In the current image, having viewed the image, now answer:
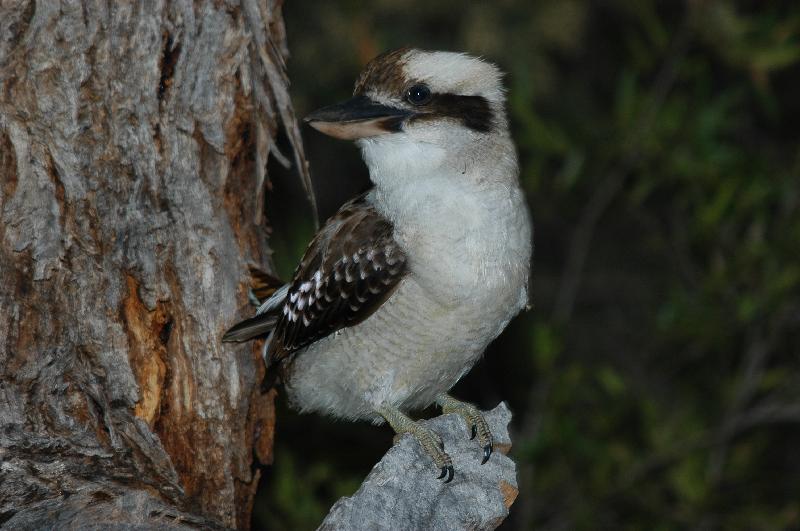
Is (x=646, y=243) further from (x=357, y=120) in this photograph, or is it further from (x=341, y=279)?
(x=357, y=120)

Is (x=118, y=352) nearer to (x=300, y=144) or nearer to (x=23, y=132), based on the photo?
(x=23, y=132)

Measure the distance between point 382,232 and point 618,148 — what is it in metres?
2.09

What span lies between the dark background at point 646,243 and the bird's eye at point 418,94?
1.62m

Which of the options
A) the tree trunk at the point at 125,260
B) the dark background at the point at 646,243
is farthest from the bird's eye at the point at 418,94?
the dark background at the point at 646,243

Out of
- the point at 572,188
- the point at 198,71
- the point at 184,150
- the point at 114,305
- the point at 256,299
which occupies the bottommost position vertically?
the point at 572,188

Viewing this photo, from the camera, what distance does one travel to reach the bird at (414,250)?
2988mm

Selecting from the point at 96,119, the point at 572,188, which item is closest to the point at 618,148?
the point at 572,188

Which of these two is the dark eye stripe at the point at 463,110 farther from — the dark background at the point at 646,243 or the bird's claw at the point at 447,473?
the dark background at the point at 646,243

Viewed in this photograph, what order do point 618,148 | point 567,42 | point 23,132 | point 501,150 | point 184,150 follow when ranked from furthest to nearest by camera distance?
1. point 567,42
2. point 618,148
3. point 501,150
4. point 184,150
5. point 23,132

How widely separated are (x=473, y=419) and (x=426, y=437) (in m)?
0.40

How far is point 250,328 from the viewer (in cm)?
312

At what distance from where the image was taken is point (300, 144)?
10.9 feet

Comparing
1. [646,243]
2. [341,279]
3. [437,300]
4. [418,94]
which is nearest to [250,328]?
[341,279]

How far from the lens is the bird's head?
2982 mm
